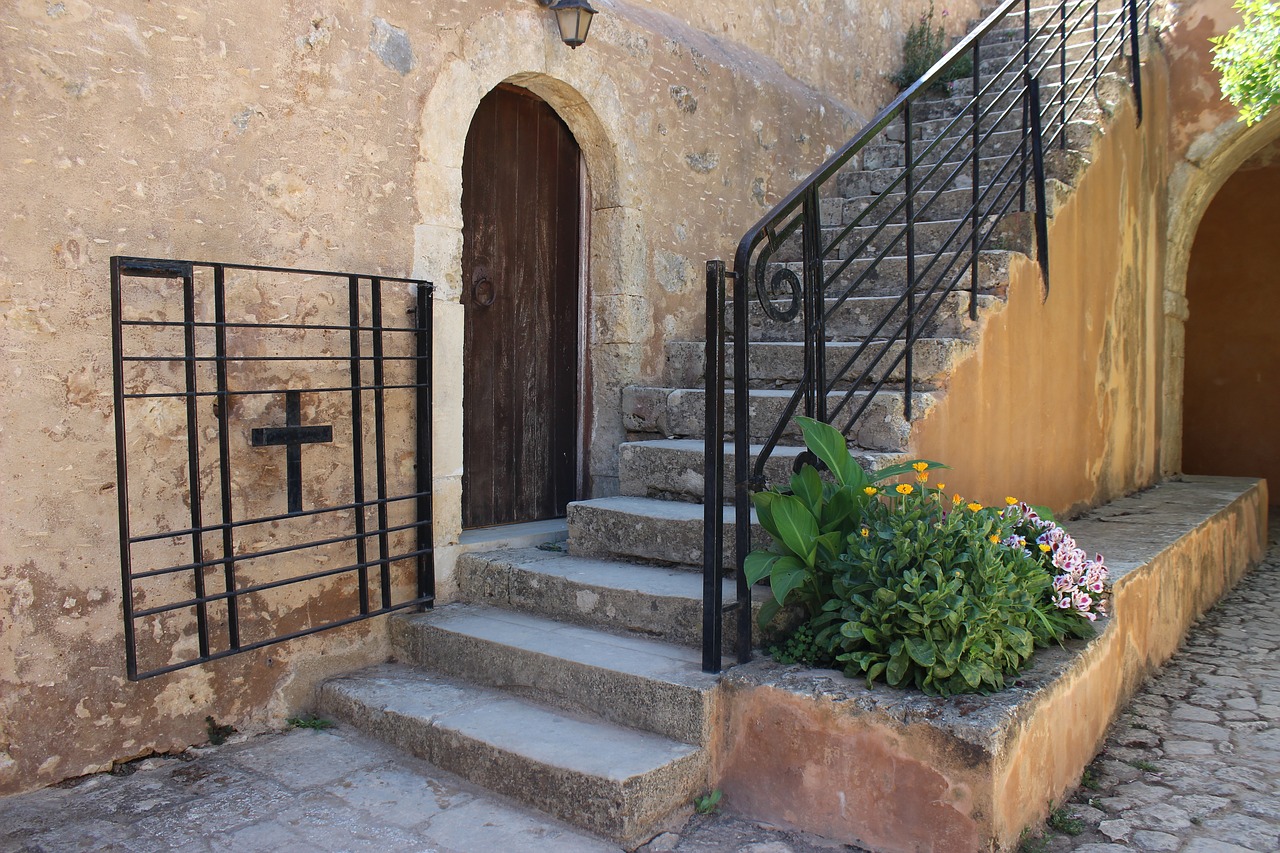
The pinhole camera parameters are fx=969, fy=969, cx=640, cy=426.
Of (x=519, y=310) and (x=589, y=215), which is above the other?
(x=589, y=215)

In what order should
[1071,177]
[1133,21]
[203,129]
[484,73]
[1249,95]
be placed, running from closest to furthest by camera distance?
[203,129], [484,73], [1071,177], [1249,95], [1133,21]

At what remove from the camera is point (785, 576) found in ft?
8.95

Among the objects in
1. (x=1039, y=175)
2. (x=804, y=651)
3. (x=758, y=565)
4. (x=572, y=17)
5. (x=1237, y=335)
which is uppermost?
(x=572, y=17)

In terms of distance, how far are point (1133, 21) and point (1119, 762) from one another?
14.5 ft

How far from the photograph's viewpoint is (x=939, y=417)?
351cm

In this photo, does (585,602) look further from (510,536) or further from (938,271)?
(938,271)

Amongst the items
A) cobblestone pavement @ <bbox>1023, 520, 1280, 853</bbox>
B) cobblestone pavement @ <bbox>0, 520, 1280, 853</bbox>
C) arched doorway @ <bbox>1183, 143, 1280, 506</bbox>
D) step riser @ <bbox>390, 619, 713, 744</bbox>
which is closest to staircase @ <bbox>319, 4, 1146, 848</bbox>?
step riser @ <bbox>390, 619, 713, 744</bbox>

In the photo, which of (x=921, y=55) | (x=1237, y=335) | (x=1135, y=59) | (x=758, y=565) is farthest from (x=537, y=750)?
(x=1237, y=335)

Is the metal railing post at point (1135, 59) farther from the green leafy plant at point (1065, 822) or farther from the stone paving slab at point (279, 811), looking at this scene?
the stone paving slab at point (279, 811)

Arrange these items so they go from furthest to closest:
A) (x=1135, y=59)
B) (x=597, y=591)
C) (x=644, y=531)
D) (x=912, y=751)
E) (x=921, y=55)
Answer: (x=921, y=55) → (x=1135, y=59) → (x=644, y=531) → (x=597, y=591) → (x=912, y=751)

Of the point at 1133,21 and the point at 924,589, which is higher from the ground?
the point at 1133,21

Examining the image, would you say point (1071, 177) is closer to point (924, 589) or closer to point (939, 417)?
point (939, 417)

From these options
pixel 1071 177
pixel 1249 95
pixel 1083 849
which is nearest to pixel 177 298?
pixel 1083 849

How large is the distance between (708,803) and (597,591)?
2.81 ft
